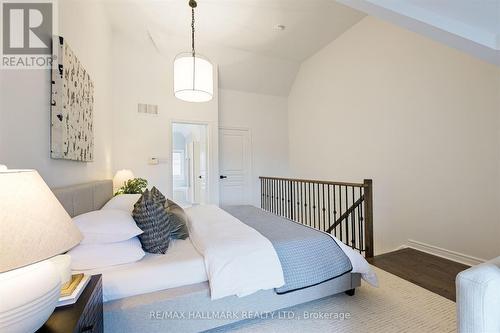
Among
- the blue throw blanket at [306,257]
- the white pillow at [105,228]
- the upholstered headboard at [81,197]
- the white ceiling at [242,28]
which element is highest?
the white ceiling at [242,28]

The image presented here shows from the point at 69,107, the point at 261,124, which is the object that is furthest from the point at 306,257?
the point at 261,124

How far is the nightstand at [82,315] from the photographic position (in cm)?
78

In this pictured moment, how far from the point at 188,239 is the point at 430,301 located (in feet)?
6.13

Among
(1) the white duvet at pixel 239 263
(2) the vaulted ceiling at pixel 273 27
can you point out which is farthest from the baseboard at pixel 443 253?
(1) the white duvet at pixel 239 263

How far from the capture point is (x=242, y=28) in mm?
3611

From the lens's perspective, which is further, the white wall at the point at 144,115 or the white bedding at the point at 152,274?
the white wall at the point at 144,115

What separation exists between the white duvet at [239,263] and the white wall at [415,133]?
2371 millimetres

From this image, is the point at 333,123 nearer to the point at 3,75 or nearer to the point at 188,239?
the point at 188,239

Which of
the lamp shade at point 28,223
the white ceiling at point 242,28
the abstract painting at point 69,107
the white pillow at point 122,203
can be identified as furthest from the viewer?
the white ceiling at point 242,28

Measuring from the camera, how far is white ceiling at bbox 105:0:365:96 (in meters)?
3.11

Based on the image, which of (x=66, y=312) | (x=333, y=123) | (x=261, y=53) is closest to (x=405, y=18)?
(x=66, y=312)

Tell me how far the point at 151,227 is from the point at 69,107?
1.20 m

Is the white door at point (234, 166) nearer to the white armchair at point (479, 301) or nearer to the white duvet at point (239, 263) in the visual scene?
the white duvet at point (239, 263)

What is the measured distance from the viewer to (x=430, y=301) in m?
1.73
